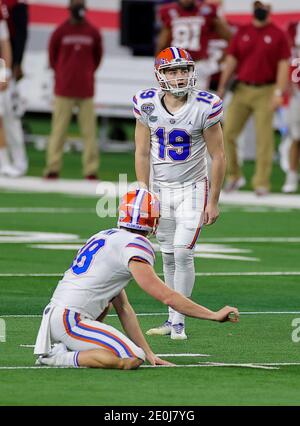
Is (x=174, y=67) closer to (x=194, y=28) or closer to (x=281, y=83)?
(x=281, y=83)

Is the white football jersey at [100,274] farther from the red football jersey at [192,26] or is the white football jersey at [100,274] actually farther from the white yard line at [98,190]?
the red football jersey at [192,26]

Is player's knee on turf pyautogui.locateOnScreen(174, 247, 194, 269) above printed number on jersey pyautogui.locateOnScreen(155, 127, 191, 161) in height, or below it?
below

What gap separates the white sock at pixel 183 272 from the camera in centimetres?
1097

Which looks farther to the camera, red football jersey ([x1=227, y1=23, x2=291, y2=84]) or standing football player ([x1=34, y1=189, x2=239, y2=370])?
red football jersey ([x1=227, y1=23, x2=291, y2=84])

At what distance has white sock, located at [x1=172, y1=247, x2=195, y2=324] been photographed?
1097cm

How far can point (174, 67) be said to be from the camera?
35.9 feet

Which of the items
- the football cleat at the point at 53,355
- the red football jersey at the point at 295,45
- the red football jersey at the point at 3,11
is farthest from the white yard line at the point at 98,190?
the football cleat at the point at 53,355

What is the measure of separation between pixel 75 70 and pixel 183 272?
11399mm

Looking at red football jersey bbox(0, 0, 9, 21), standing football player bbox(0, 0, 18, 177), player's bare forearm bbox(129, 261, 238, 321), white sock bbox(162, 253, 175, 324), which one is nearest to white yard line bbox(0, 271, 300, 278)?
white sock bbox(162, 253, 175, 324)

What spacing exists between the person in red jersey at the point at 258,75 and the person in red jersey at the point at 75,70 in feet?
8.15

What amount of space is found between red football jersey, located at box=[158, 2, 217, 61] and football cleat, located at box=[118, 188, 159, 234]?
11.4m

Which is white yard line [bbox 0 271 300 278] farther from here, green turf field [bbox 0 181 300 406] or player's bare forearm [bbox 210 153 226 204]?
player's bare forearm [bbox 210 153 226 204]

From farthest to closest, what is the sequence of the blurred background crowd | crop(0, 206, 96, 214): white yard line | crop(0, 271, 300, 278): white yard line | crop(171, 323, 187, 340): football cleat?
the blurred background crowd < crop(0, 206, 96, 214): white yard line < crop(0, 271, 300, 278): white yard line < crop(171, 323, 187, 340): football cleat
